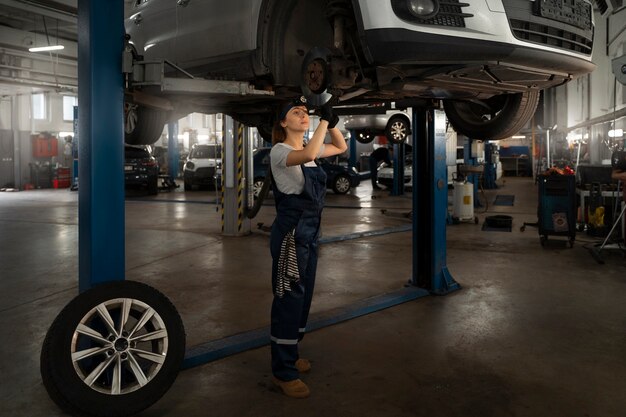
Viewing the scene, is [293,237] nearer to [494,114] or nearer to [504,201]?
[494,114]

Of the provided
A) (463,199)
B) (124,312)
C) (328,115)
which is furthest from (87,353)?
(463,199)

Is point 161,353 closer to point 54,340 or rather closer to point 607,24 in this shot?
point 54,340

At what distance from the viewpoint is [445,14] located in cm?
235

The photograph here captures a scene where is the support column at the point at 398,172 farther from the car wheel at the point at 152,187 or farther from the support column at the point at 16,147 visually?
the support column at the point at 16,147

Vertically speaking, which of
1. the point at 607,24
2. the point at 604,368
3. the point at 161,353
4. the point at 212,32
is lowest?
the point at 604,368

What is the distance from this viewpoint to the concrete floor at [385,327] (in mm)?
2295

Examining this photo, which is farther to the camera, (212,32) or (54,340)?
(212,32)

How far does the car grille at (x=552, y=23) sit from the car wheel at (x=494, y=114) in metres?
0.51

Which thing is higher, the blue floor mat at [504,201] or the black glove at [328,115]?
the black glove at [328,115]

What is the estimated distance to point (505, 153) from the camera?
26.9 m

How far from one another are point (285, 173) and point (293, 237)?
12.3 inches

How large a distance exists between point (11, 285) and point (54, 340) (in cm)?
293

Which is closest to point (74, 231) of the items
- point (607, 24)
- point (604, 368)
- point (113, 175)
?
point (113, 175)

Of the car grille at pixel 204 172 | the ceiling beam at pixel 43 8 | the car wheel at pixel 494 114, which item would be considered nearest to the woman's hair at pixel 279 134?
the car wheel at pixel 494 114
